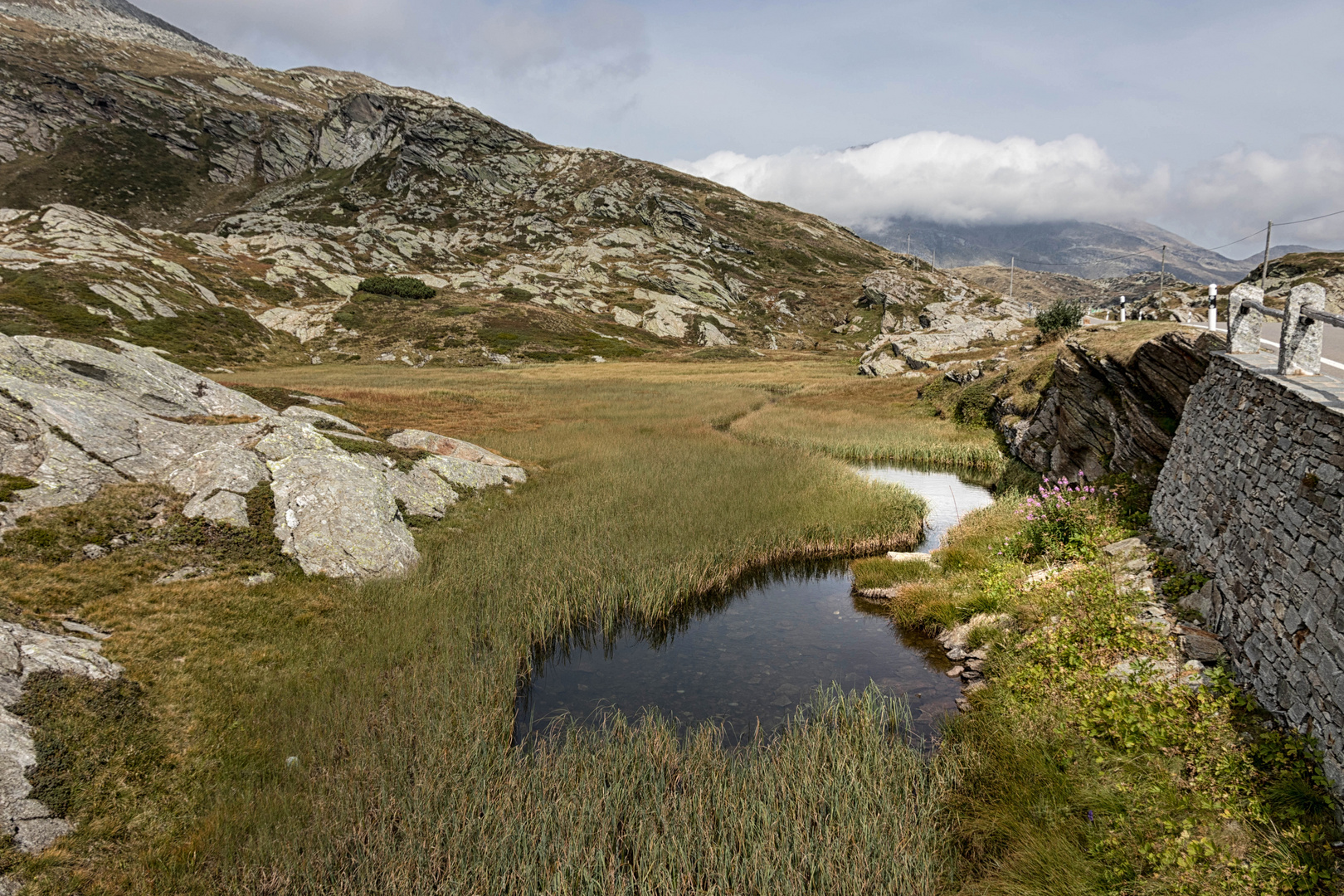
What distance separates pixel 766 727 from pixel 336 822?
6.53 m

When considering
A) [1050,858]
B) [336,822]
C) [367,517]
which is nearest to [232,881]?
[336,822]

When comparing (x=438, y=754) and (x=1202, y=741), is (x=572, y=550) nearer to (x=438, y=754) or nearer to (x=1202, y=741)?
(x=438, y=754)

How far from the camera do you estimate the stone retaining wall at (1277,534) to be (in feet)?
21.4

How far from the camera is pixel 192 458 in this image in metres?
14.5

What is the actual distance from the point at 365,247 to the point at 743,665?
490ft

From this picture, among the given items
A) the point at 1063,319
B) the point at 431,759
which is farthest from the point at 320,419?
the point at 1063,319

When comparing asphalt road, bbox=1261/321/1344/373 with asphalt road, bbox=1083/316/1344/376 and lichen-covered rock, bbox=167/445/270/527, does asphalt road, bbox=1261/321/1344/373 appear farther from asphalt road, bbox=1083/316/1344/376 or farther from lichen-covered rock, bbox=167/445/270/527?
lichen-covered rock, bbox=167/445/270/527

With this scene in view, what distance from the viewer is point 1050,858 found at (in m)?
6.78

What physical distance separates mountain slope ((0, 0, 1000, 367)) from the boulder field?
181 ft

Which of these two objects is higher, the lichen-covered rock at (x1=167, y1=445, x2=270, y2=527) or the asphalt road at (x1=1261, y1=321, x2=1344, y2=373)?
the asphalt road at (x1=1261, y1=321, x2=1344, y2=373)

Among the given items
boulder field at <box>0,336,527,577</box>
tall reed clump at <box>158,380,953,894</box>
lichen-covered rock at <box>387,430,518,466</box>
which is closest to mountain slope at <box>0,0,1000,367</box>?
lichen-covered rock at <box>387,430,518,466</box>

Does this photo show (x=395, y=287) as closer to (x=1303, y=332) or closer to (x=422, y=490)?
(x=422, y=490)

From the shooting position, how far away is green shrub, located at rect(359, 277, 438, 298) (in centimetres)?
10719

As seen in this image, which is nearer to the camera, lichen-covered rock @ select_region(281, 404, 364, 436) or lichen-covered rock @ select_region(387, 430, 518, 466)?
lichen-covered rock @ select_region(281, 404, 364, 436)
